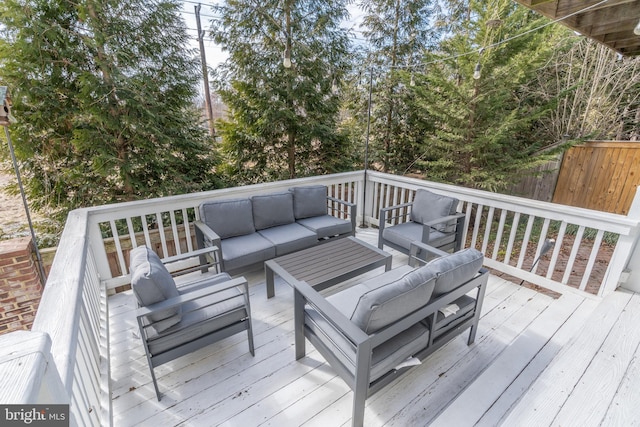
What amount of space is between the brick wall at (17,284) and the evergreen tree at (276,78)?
2878 millimetres

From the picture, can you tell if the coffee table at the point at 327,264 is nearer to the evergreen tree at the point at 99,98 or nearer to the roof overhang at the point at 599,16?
the evergreen tree at the point at 99,98

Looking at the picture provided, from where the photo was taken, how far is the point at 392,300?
1.55 m

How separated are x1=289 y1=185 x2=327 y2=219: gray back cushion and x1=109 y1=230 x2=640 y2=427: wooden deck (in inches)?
65.9

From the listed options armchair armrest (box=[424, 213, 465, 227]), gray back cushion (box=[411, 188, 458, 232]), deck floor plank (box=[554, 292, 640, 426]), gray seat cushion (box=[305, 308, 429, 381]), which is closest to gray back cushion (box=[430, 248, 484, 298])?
gray seat cushion (box=[305, 308, 429, 381])

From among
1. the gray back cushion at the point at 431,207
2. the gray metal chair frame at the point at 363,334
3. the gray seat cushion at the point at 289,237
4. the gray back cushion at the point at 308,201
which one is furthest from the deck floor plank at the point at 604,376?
the gray back cushion at the point at 308,201

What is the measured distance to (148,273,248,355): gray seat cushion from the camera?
1.88 meters

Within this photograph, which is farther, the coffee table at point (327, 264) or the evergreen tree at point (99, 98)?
the evergreen tree at point (99, 98)

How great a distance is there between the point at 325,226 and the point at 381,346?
2043 mm

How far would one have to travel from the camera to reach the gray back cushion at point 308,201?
3.93 metres

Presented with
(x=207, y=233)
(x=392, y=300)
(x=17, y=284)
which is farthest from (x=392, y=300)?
(x=17, y=284)

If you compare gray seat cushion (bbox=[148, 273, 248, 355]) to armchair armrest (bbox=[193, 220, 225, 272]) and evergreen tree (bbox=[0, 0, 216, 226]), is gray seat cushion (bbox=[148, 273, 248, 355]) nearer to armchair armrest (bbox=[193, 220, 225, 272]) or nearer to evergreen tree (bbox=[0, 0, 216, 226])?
armchair armrest (bbox=[193, 220, 225, 272])

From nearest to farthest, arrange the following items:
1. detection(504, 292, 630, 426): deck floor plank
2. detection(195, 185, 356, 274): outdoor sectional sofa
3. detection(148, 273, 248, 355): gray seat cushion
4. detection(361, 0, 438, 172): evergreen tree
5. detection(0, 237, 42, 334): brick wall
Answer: detection(504, 292, 630, 426): deck floor plank, detection(148, 273, 248, 355): gray seat cushion, detection(0, 237, 42, 334): brick wall, detection(195, 185, 356, 274): outdoor sectional sofa, detection(361, 0, 438, 172): evergreen tree

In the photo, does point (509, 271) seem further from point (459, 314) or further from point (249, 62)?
point (249, 62)

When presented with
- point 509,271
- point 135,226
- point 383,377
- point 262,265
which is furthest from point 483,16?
point 135,226
